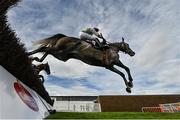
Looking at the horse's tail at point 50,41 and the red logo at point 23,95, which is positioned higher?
the horse's tail at point 50,41

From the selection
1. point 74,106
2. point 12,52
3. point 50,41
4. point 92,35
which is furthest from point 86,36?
point 74,106

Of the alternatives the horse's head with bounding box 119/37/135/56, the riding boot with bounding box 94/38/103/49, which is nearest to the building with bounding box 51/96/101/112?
the horse's head with bounding box 119/37/135/56

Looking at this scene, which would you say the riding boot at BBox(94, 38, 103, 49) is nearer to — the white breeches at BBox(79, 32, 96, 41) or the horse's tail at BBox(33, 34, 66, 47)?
the white breeches at BBox(79, 32, 96, 41)

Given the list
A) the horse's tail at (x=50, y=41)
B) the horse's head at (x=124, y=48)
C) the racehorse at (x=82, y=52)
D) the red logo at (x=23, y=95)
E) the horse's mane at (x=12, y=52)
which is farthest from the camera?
the horse's head at (x=124, y=48)

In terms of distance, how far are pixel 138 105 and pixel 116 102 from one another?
2.49 metres

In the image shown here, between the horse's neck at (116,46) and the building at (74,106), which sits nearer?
the horse's neck at (116,46)

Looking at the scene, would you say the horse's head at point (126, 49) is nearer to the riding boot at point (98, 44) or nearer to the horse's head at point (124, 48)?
the horse's head at point (124, 48)

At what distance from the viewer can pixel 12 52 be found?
4621 mm

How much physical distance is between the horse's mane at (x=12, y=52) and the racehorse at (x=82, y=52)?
2.62 metres

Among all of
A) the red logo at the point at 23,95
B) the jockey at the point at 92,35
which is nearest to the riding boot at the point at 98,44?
the jockey at the point at 92,35

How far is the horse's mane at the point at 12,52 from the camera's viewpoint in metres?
4.10

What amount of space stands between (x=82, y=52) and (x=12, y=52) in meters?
4.00

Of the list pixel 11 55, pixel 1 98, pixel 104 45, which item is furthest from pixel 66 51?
pixel 1 98

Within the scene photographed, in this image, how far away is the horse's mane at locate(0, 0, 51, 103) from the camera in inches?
161
